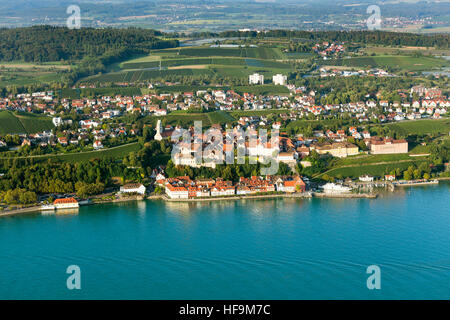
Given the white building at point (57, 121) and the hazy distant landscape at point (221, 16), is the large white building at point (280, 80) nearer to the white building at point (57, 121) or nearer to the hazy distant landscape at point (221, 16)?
the white building at point (57, 121)

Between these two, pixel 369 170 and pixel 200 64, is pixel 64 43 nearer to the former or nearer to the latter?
pixel 200 64

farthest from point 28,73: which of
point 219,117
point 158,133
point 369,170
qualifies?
point 369,170

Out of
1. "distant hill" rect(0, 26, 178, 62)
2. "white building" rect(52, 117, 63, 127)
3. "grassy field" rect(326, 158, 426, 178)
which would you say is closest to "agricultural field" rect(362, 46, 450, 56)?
"distant hill" rect(0, 26, 178, 62)

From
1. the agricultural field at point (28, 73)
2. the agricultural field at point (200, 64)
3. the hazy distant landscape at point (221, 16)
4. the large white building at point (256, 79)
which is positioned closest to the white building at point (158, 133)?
the agricultural field at point (200, 64)

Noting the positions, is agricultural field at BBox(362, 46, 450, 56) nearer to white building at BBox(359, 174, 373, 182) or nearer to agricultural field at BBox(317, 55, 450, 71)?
agricultural field at BBox(317, 55, 450, 71)

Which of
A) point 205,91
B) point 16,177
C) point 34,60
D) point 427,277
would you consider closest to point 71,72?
point 34,60

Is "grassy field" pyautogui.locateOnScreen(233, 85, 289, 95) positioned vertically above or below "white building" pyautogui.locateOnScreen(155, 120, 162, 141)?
above
